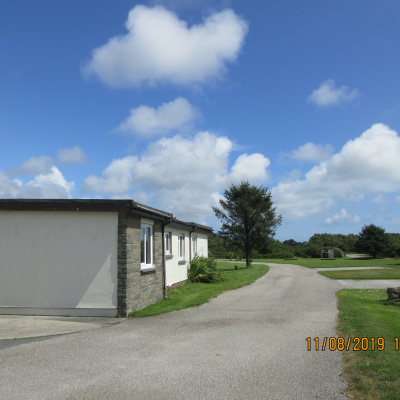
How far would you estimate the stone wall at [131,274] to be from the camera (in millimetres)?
10078

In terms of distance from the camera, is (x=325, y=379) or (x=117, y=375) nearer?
(x=325, y=379)

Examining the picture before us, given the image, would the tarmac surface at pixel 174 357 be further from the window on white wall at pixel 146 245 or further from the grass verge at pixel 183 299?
the window on white wall at pixel 146 245

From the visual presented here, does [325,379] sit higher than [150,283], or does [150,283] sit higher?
[150,283]

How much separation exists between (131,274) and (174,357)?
14.2 ft

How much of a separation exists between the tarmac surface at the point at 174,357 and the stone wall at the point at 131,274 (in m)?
0.73

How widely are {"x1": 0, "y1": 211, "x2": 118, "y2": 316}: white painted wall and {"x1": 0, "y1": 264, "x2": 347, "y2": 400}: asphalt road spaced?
1611 mm

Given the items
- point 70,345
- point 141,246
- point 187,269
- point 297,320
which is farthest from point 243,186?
point 70,345

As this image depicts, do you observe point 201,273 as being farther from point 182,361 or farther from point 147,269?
point 182,361

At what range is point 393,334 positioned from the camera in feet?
24.6

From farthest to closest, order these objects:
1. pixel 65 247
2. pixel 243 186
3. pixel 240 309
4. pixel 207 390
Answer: pixel 243 186 < pixel 240 309 < pixel 65 247 < pixel 207 390

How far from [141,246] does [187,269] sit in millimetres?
7715

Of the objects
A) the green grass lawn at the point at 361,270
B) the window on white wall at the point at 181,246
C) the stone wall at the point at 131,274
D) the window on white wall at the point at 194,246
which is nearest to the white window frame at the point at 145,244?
the stone wall at the point at 131,274

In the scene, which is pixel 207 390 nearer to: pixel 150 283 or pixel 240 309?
pixel 240 309

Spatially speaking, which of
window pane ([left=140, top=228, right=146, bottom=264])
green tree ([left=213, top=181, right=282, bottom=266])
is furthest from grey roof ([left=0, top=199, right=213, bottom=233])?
green tree ([left=213, top=181, right=282, bottom=266])
